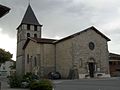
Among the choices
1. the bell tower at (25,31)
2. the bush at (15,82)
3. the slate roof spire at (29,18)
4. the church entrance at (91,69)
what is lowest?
the bush at (15,82)

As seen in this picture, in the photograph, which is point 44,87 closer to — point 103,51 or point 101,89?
point 101,89

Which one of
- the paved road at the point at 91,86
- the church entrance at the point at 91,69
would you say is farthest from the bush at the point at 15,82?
the church entrance at the point at 91,69

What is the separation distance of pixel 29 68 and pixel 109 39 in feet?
59.0

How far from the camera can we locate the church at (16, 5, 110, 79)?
44969 millimetres

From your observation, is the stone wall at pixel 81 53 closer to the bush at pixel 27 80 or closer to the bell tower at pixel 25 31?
the bell tower at pixel 25 31

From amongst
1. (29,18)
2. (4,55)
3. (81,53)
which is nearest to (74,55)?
(81,53)

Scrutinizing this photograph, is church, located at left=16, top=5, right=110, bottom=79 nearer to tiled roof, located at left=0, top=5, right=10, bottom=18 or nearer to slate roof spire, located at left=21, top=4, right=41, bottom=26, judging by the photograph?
slate roof spire, located at left=21, top=4, right=41, bottom=26

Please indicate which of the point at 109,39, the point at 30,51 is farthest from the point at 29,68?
the point at 109,39

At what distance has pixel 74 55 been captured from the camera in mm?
44531

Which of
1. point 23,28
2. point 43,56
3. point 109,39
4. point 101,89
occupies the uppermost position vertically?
point 23,28

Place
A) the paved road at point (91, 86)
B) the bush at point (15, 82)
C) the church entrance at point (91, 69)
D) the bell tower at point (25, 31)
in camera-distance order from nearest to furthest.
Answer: the paved road at point (91, 86), the bush at point (15, 82), the church entrance at point (91, 69), the bell tower at point (25, 31)

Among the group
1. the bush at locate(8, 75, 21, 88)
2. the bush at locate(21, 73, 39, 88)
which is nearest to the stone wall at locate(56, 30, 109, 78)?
the bush at locate(8, 75, 21, 88)

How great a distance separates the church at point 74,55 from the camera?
4497 centimetres

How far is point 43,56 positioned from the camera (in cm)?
4891
